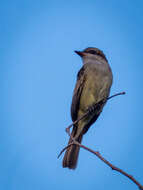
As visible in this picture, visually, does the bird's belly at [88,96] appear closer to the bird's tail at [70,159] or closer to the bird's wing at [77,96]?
the bird's wing at [77,96]

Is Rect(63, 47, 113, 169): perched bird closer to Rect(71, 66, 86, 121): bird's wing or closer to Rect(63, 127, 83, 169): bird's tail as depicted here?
Rect(71, 66, 86, 121): bird's wing

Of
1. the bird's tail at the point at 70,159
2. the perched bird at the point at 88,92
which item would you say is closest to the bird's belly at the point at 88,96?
the perched bird at the point at 88,92

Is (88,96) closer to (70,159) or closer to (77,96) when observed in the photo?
(77,96)

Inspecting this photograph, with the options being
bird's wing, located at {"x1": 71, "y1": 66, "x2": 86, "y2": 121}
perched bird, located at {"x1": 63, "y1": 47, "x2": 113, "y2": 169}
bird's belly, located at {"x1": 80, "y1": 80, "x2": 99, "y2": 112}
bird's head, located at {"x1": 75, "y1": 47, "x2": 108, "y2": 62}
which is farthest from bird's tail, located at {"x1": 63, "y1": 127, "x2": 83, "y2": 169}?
bird's head, located at {"x1": 75, "y1": 47, "x2": 108, "y2": 62}

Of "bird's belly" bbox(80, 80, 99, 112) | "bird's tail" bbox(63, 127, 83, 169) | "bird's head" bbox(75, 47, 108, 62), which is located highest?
"bird's head" bbox(75, 47, 108, 62)

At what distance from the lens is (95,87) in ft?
18.4

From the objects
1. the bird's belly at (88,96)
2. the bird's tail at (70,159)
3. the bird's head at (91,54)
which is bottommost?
the bird's tail at (70,159)

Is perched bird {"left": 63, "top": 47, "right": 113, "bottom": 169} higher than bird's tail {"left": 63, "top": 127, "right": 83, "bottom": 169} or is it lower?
higher

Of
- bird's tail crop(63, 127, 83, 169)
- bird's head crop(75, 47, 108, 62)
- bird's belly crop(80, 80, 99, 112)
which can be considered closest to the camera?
bird's tail crop(63, 127, 83, 169)

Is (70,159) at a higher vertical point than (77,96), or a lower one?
lower

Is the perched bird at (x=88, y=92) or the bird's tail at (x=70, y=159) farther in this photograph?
the perched bird at (x=88, y=92)

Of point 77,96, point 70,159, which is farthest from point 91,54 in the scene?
point 70,159

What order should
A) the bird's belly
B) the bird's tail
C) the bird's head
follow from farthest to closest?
the bird's head < the bird's belly < the bird's tail

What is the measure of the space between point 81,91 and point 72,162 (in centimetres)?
142
